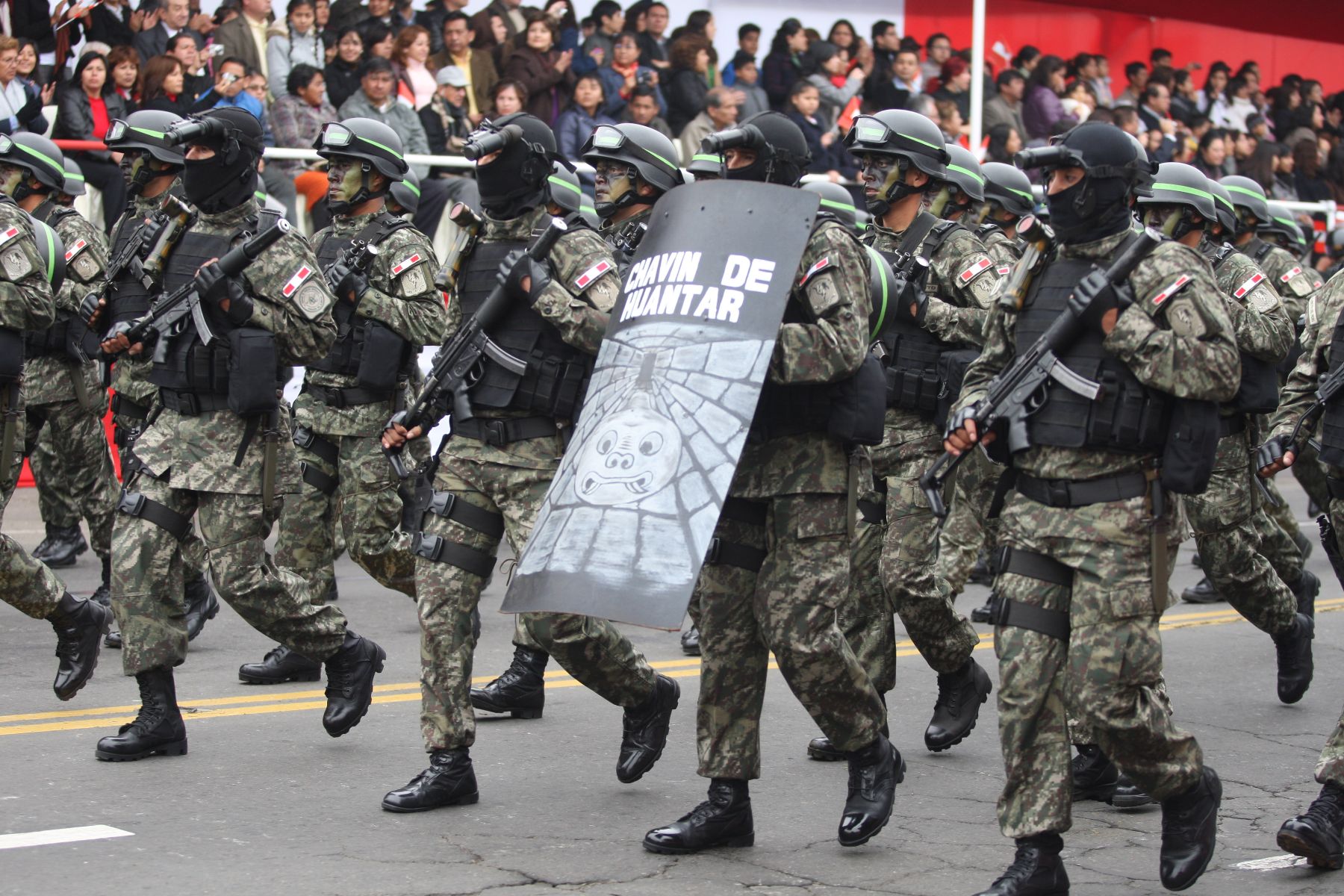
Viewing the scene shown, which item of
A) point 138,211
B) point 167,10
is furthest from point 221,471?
point 167,10

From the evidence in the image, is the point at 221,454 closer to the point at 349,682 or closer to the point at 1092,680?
the point at 349,682

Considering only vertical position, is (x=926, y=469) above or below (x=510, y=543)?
above

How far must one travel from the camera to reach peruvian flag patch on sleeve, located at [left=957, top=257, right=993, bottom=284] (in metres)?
7.23

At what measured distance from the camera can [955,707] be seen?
676 centimetres

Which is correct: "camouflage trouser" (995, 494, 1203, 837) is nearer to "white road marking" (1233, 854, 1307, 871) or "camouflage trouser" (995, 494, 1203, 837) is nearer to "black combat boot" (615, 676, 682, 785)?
"white road marking" (1233, 854, 1307, 871)

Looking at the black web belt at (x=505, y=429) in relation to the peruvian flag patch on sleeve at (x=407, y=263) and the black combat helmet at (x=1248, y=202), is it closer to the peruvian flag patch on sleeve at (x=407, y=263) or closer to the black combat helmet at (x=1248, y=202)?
the peruvian flag patch on sleeve at (x=407, y=263)


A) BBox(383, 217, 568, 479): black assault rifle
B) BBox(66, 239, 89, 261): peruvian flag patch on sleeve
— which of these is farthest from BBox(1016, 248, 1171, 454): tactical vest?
BBox(66, 239, 89, 261): peruvian flag patch on sleeve

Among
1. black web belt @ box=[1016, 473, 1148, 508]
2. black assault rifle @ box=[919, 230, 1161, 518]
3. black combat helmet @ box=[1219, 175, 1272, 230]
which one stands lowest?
black web belt @ box=[1016, 473, 1148, 508]

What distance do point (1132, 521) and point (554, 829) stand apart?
1968 millimetres

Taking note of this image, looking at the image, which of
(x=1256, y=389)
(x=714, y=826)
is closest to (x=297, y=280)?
(x=714, y=826)

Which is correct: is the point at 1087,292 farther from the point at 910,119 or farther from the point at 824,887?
the point at 910,119

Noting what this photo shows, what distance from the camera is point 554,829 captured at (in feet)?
18.3

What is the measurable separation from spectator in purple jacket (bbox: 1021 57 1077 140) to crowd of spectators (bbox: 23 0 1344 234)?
0.02 m

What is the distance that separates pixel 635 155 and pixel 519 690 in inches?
83.0
